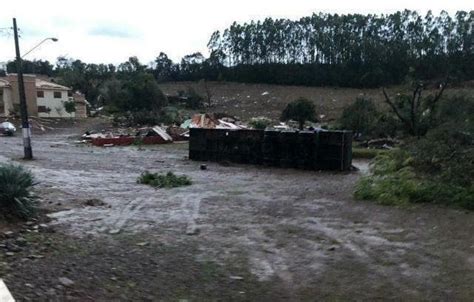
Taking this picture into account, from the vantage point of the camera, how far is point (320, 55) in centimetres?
11519

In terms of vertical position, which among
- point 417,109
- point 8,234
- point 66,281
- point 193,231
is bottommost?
point 193,231

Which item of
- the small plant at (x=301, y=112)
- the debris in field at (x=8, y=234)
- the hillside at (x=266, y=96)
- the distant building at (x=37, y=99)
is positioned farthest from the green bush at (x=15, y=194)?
the hillside at (x=266, y=96)

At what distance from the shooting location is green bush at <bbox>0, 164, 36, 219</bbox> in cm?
830

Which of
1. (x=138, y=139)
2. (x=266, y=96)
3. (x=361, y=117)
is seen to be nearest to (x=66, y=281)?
(x=138, y=139)

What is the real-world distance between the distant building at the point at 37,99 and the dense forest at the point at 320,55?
Answer: 1838 centimetres

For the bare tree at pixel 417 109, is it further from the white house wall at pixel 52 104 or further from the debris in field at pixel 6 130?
the white house wall at pixel 52 104

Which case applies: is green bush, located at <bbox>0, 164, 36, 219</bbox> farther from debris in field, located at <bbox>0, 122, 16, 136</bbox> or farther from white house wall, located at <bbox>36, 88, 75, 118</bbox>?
white house wall, located at <bbox>36, 88, 75, 118</bbox>

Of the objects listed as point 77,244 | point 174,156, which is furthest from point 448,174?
point 174,156

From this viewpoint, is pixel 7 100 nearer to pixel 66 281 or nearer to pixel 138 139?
pixel 138 139

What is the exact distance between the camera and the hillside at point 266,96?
8194cm

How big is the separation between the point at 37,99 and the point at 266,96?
137 ft

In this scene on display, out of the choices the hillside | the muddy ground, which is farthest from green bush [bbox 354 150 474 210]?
the hillside

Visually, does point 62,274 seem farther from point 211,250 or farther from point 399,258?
point 399,258

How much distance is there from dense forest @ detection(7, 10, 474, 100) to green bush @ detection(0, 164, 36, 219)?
278ft
